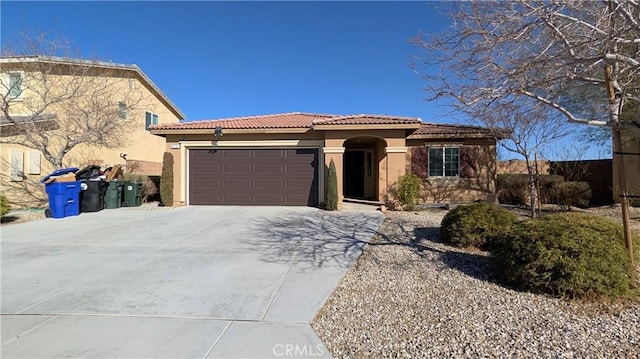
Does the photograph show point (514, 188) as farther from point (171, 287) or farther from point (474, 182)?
point (171, 287)

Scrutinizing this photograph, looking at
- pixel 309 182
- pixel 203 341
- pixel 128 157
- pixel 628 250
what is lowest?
pixel 203 341

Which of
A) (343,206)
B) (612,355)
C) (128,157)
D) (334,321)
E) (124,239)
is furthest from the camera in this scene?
(128,157)

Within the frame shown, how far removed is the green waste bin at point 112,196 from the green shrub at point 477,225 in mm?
12590

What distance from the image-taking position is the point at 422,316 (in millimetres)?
3891

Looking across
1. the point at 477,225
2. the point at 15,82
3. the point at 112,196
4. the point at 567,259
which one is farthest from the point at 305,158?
the point at 15,82

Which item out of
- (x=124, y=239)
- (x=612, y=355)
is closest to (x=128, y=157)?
(x=124, y=239)

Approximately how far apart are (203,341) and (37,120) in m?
14.7

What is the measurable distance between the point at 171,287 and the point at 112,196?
10.7 meters

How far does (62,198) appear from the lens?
11.6 meters

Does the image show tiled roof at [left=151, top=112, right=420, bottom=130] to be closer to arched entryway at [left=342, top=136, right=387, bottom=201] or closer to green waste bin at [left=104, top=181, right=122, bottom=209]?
arched entryway at [left=342, top=136, right=387, bottom=201]

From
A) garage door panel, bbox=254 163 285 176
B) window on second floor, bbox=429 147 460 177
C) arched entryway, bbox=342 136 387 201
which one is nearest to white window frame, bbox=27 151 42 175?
garage door panel, bbox=254 163 285 176

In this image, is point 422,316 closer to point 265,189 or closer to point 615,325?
point 615,325

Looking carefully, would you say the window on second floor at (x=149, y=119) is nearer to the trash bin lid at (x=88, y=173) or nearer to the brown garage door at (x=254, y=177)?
the trash bin lid at (x=88, y=173)

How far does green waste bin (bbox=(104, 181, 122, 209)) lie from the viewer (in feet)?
44.7
